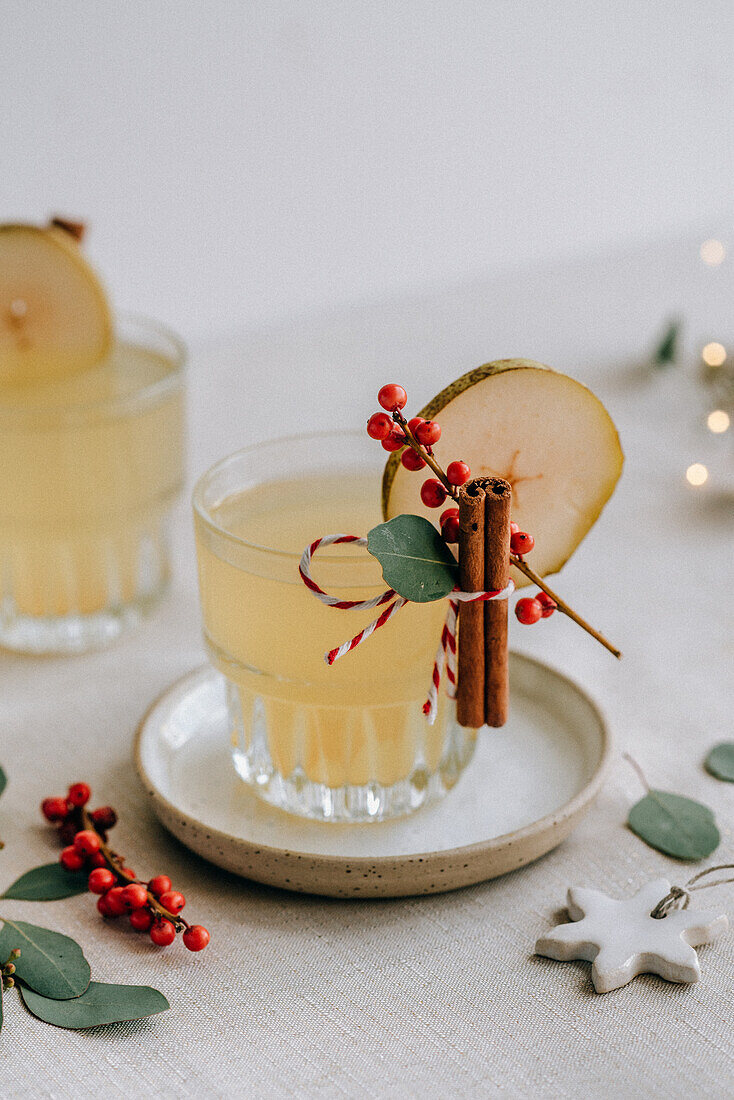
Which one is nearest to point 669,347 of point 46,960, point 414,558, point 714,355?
point 714,355

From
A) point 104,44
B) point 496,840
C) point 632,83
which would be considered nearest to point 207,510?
point 496,840

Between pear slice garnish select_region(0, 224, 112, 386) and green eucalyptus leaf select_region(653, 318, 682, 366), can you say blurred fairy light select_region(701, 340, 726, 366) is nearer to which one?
green eucalyptus leaf select_region(653, 318, 682, 366)

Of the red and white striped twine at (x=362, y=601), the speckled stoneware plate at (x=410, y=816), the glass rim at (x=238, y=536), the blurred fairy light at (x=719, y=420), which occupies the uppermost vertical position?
the glass rim at (x=238, y=536)

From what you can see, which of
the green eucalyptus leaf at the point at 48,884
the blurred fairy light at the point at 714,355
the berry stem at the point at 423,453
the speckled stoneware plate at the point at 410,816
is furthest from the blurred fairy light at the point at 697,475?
the green eucalyptus leaf at the point at 48,884

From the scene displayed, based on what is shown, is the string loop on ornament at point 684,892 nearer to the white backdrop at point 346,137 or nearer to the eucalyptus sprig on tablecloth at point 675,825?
the eucalyptus sprig on tablecloth at point 675,825

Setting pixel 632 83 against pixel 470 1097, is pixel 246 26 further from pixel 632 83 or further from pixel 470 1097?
pixel 470 1097
